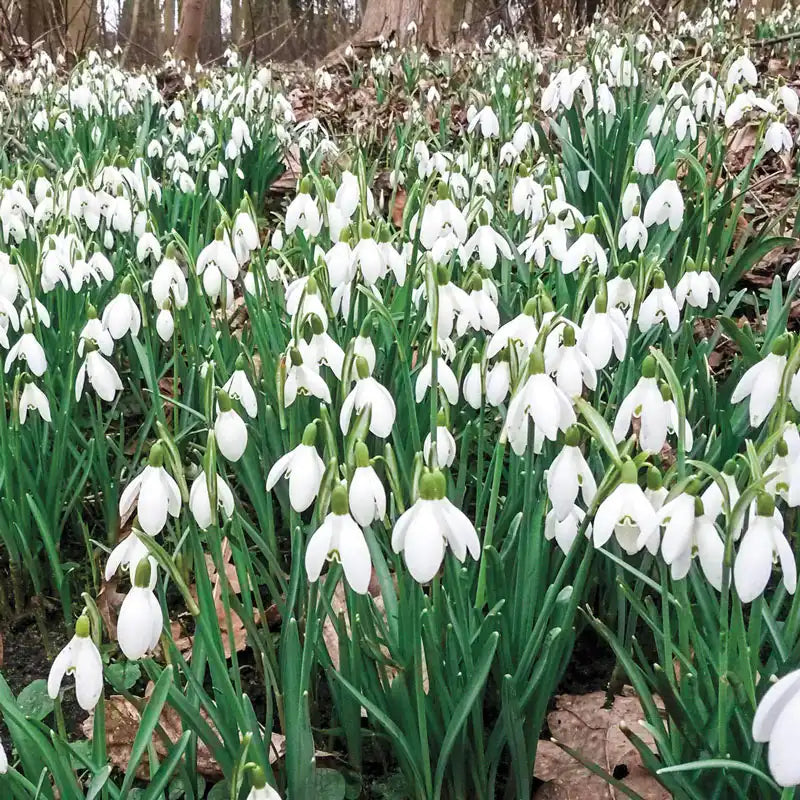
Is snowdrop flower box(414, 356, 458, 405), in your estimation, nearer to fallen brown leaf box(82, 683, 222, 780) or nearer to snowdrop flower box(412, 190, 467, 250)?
snowdrop flower box(412, 190, 467, 250)

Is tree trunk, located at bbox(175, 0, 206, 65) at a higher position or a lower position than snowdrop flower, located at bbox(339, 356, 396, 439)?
higher

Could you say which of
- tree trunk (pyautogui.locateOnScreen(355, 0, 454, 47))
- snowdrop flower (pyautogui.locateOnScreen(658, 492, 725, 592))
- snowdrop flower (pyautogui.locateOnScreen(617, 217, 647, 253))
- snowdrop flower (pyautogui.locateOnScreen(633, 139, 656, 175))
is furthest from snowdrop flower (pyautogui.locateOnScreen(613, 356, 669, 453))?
tree trunk (pyautogui.locateOnScreen(355, 0, 454, 47))

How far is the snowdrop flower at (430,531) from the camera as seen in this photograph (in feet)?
2.96

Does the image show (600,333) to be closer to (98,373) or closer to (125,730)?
(98,373)

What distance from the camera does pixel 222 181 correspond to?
3.62 metres

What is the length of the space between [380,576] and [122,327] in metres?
0.73

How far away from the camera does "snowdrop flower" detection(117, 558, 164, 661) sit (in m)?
0.90

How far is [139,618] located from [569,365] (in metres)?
0.64

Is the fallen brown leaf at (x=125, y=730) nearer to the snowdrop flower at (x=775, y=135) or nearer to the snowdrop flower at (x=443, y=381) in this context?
the snowdrop flower at (x=443, y=381)

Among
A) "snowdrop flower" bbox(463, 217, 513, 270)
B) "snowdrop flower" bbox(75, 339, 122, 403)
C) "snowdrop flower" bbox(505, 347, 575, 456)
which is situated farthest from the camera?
"snowdrop flower" bbox(463, 217, 513, 270)

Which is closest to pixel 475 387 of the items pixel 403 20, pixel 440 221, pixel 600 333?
pixel 600 333

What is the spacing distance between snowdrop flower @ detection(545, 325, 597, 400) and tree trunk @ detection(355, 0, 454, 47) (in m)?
8.01

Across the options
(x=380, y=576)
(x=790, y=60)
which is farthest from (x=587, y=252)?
(x=790, y=60)

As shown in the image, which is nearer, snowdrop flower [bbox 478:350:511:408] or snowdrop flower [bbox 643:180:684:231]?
snowdrop flower [bbox 478:350:511:408]
